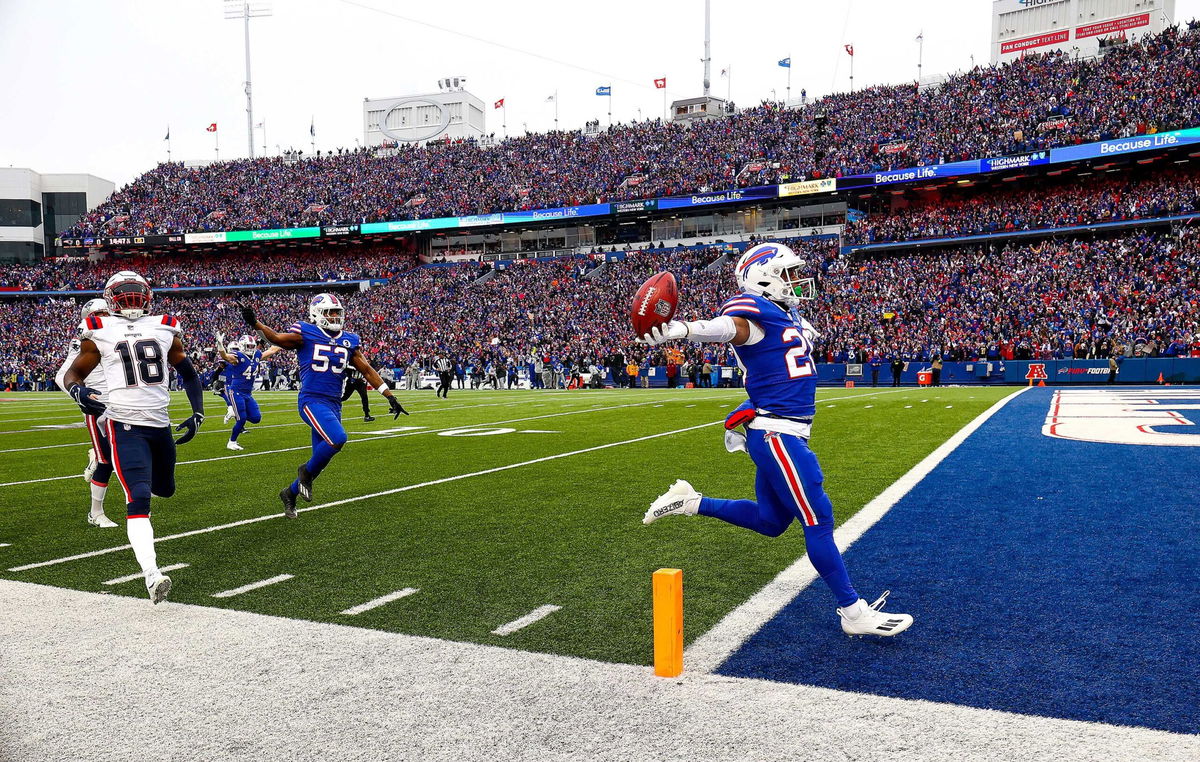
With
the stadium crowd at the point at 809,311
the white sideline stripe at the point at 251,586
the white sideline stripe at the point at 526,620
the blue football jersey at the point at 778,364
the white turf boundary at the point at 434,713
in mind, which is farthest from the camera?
the stadium crowd at the point at 809,311

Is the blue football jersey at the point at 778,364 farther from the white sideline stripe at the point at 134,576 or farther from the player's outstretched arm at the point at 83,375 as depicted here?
the player's outstretched arm at the point at 83,375

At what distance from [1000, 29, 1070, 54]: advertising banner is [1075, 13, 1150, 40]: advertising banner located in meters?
0.82

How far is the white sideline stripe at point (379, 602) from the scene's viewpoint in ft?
13.6

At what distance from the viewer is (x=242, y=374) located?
1334cm

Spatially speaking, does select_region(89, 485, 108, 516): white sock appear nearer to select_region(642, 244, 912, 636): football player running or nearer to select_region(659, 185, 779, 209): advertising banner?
select_region(642, 244, 912, 636): football player running

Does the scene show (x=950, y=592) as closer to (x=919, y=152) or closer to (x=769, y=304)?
(x=769, y=304)

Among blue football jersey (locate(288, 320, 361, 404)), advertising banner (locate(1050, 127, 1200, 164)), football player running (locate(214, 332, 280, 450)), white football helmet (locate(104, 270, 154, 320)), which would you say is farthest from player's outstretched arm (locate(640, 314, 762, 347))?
advertising banner (locate(1050, 127, 1200, 164))

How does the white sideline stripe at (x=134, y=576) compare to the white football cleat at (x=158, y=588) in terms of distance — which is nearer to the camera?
the white football cleat at (x=158, y=588)

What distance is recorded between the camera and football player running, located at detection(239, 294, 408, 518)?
7.00 m

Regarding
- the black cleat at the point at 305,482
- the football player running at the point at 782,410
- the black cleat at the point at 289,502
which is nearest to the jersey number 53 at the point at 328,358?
the black cleat at the point at 305,482

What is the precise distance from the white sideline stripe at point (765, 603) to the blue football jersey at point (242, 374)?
33.9 ft

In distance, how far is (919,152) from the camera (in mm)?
39344

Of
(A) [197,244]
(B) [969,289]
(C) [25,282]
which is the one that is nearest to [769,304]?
(B) [969,289]

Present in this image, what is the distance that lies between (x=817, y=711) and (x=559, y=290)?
4149cm
